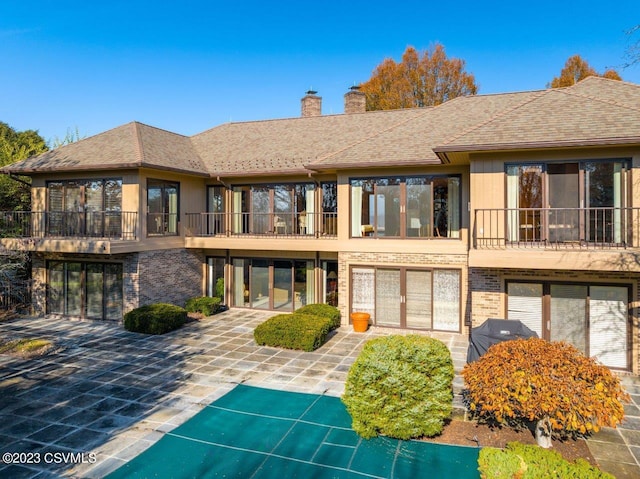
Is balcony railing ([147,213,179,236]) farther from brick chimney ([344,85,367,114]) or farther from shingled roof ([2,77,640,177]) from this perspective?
brick chimney ([344,85,367,114])

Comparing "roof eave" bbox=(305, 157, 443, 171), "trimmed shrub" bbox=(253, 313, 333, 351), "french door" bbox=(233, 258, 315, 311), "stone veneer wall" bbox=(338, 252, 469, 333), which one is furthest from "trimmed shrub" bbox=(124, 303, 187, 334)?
"roof eave" bbox=(305, 157, 443, 171)

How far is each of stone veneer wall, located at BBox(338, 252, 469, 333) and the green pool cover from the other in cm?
673

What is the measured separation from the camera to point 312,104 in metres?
22.4

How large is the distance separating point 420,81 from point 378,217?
71.8 feet

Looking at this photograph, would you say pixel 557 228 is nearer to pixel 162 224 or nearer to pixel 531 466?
pixel 531 466

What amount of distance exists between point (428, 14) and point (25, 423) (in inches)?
921

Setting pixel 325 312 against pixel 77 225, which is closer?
pixel 325 312

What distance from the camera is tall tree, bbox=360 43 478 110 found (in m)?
31.2

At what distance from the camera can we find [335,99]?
30156 millimetres

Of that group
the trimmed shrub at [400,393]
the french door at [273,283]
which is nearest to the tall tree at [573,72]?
the french door at [273,283]

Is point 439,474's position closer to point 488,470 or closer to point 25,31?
point 488,470

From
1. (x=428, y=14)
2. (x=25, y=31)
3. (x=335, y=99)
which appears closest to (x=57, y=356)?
(x=25, y=31)

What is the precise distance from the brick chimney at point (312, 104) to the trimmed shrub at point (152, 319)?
13.4 metres

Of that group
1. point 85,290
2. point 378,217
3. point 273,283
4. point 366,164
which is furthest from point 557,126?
point 85,290
